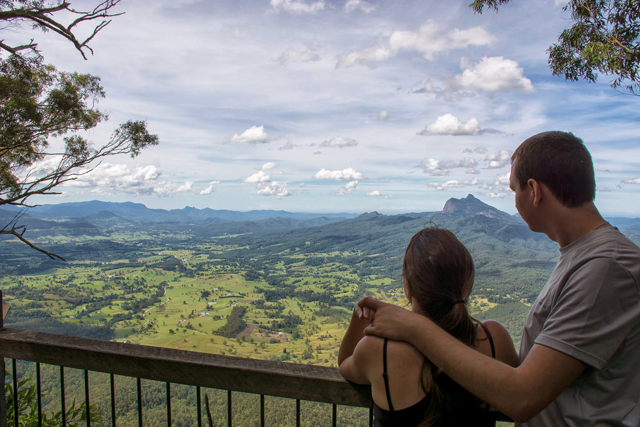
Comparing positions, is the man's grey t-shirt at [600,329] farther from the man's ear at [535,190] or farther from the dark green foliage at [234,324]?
the dark green foliage at [234,324]

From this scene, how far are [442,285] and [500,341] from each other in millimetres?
304

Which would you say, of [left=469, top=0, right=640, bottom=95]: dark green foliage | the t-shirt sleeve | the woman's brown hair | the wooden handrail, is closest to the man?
the t-shirt sleeve

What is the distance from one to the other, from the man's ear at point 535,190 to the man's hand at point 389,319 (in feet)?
1.40

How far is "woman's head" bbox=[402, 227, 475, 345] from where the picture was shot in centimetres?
104

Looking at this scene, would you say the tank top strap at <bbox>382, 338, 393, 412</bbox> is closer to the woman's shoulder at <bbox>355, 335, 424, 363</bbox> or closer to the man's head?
the woman's shoulder at <bbox>355, 335, 424, 363</bbox>

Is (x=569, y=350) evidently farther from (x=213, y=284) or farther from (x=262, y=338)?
(x=213, y=284)

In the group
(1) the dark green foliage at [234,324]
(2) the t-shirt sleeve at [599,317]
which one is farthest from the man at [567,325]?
(1) the dark green foliage at [234,324]

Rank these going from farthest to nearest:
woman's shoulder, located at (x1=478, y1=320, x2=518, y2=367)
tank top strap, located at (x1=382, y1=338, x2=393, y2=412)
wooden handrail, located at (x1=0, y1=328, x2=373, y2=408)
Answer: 1. wooden handrail, located at (x1=0, y1=328, x2=373, y2=408)
2. woman's shoulder, located at (x1=478, y1=320, x2=518, y2=367)
3. tank top strap, located at (x1=382, y1=338, x2=393, y2=412)

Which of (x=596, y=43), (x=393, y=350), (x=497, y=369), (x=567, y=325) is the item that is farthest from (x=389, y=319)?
(x=596, y=43)

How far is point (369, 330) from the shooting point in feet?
3.40

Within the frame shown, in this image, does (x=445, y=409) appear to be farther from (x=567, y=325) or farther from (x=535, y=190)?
(x=535, y=190)

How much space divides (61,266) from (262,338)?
168 ft

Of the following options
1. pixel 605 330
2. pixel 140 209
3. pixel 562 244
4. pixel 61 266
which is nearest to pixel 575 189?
pixel 562 244

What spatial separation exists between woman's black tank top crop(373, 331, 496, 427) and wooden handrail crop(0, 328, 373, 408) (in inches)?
9.9
